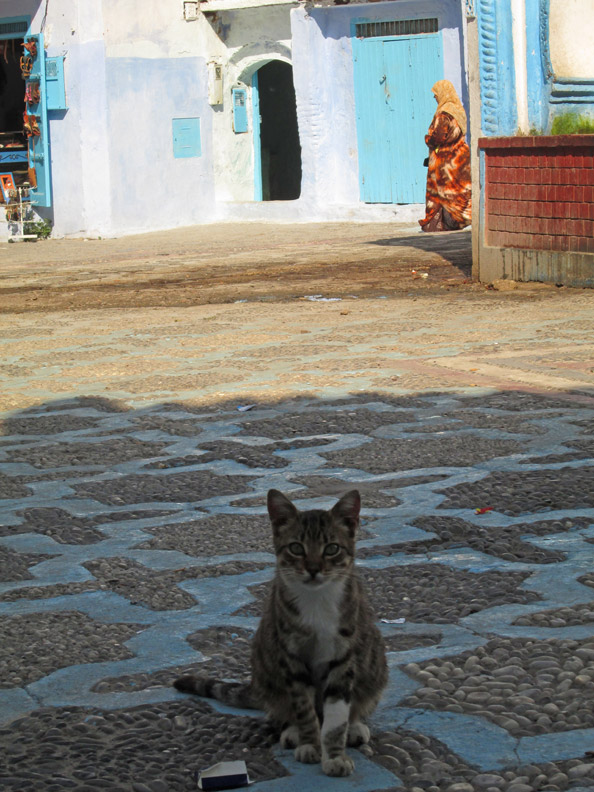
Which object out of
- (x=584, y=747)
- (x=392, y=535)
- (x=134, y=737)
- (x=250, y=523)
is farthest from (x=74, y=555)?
(x=584, y=747)

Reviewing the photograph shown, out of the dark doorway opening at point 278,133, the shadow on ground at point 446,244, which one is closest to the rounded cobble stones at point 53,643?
the shadow on ground at point 446,244

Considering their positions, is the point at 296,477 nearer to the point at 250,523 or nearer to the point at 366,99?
the point at 250,523

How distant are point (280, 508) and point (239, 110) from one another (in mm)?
21822

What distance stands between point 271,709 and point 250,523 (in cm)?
181

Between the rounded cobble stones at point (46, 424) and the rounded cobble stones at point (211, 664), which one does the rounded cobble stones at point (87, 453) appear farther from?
the rounded cobble stones at point (211, 664)

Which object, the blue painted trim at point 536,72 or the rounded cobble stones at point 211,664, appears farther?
the blue painted trim at point 536,72

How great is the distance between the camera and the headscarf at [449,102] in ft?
61.7

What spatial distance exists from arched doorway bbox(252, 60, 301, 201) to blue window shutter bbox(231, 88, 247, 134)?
0.77 m

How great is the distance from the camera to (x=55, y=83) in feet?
70.1

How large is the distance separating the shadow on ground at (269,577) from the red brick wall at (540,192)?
507cm

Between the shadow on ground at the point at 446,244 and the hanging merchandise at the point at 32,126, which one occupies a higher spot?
the hanging merchandise at the point at 32,126

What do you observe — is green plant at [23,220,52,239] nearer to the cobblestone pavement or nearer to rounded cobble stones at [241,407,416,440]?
the cobblestone pavement

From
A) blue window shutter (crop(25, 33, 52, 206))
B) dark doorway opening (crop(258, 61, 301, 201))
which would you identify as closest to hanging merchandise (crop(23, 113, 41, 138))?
blue window shutter (crop(25, 33, 52, 206))

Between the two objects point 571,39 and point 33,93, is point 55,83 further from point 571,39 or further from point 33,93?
point 571,39
